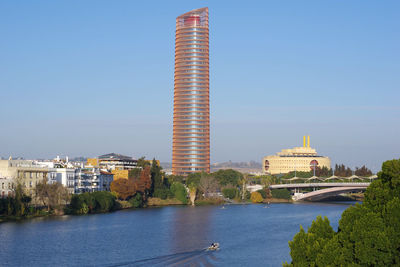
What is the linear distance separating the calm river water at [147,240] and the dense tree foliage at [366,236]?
25.6 m

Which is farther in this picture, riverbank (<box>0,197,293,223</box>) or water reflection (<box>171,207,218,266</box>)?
riverbank (<box>0,197,293,223</box>)

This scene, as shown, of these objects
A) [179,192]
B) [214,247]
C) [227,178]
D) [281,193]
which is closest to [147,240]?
[214,247]

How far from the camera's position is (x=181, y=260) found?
207ft

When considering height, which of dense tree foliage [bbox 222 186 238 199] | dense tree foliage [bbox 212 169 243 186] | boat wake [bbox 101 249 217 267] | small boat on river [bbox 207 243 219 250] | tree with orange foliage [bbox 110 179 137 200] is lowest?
boat wake [bbox 101 249 217 267]

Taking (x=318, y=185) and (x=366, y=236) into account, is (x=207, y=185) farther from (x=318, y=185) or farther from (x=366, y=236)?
(x=366, y=236)

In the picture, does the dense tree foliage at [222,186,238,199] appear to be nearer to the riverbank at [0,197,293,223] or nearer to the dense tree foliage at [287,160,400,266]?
the riverbank at [0,197,293,223]

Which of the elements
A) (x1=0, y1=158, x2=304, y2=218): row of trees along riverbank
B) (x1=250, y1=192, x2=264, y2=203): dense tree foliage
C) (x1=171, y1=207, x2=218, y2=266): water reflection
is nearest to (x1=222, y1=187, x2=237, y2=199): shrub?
(x1=0, y1=158, x2=304, y2=218): row of trees along riverbank

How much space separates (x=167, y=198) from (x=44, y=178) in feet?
135

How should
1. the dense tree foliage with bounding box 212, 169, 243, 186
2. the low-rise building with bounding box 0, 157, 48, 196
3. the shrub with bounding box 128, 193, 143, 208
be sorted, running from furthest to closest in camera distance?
the dense tree foliage with bounding box 212, 169, 243, 186 < the shrub with bounding box 128, 193, 143, 208 < the low-rise building with bounding box 0, 157, 48, 196

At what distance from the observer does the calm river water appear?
208 feet

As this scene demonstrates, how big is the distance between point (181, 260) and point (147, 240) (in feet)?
54.4

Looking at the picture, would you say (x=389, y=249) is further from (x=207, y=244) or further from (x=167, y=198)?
(x=167, y=198)

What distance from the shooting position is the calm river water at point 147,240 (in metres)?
63.5

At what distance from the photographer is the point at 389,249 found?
32.7m
